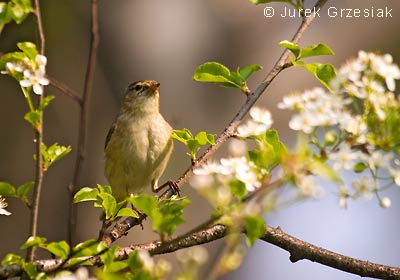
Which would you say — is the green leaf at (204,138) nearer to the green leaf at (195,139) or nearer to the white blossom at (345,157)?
the green leaf at (195,139)

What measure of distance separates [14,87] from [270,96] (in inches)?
81.5

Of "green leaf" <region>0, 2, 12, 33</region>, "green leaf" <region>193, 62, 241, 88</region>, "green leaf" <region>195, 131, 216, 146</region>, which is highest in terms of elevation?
"green leaf" <region>0, 2, 12, 33</region>

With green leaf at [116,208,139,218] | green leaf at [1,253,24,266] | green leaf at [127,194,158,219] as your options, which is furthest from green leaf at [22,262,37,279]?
green leaf at [116,208,139,218]

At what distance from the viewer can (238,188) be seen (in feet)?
4.91

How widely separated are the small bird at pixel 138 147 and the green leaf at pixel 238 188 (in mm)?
3008

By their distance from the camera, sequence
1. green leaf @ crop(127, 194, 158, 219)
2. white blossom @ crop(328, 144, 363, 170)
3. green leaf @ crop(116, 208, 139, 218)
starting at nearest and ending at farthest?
white blossom @ crop(328, 144, 363, 170), green leaf @ crop(127, 194, 158, 219), green leaf @ crop(116, 208, 139, 218)

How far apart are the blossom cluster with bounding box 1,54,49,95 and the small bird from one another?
8.60ft

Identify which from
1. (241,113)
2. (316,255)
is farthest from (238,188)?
(316,255)

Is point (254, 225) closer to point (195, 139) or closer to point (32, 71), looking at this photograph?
point (32, 71)

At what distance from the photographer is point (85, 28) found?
6195 mm

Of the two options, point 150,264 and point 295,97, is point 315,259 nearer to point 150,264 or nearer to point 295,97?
point 295,97

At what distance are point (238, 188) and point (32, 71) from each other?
650 mm

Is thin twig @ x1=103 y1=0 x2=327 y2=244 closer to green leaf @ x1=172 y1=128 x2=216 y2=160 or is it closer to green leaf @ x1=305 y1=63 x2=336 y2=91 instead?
green leaf @ x1=172 y1=128 x2=216 y2=160

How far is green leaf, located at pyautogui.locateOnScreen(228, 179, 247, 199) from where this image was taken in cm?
149
